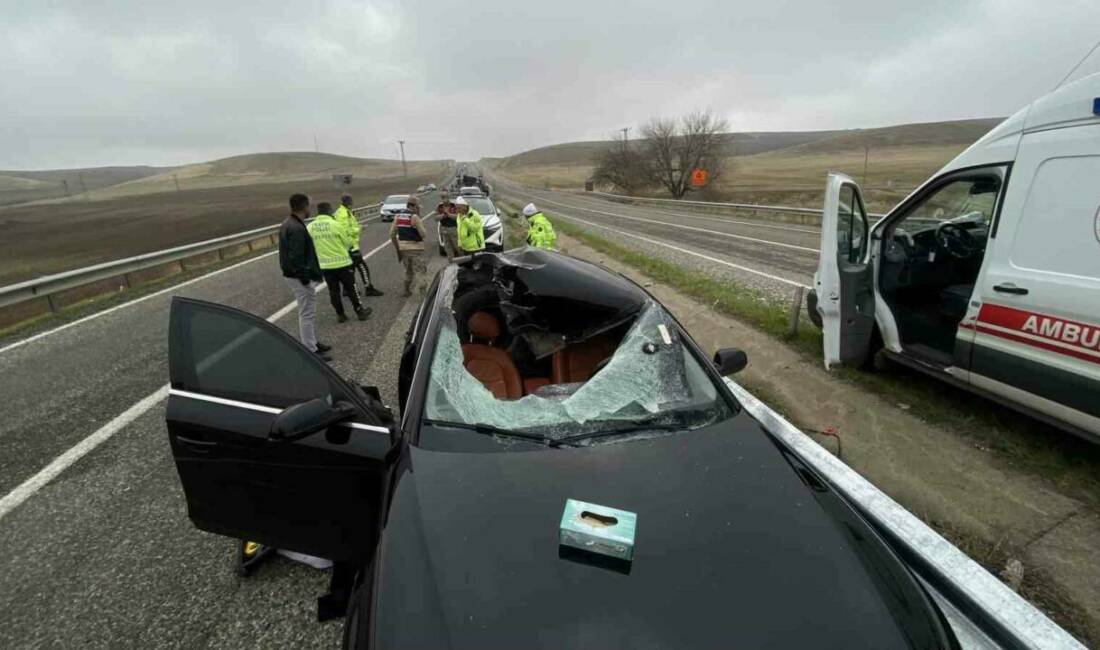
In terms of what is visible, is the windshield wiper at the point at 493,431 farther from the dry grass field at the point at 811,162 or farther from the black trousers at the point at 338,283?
the dry grass field at the point at 811,162

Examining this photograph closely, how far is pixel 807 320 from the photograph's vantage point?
6.54 meters

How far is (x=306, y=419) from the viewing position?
1890mm

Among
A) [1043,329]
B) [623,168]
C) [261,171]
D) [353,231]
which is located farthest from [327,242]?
[261,171]

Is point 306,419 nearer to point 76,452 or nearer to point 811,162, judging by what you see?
point 76,452

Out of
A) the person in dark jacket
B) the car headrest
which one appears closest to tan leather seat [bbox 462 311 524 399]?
the car headrest

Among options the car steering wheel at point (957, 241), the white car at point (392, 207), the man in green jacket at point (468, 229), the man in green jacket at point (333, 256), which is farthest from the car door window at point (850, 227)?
the white car at point (392, 207)

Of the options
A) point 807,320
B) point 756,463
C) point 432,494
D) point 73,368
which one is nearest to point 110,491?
point 432,494

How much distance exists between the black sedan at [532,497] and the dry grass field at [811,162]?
2262 cm

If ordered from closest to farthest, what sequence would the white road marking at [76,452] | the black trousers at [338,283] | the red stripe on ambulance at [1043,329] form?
the red stripe on ambulance at [1043,329] < the white road marking at [76,452] < the black trousers at [338,283]

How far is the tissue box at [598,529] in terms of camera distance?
62.2 inches

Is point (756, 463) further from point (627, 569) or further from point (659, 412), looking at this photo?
point (627, 569)

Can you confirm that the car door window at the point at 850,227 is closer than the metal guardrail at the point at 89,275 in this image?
Yes

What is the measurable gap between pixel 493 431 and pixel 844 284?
383 centimetres

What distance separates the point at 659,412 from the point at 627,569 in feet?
2.96
